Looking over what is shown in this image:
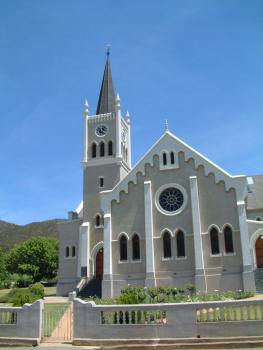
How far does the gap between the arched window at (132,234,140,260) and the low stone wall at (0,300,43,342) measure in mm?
18419

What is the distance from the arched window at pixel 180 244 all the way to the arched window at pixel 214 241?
2.38 meters

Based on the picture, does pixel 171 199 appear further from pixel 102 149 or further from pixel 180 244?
pixel 102 149

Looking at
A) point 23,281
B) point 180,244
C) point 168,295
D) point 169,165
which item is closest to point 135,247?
point 180,244

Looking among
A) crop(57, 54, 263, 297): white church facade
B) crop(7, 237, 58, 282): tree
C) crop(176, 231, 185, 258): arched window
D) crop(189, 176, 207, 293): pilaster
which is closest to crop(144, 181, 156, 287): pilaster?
crop(57, 54, 263, 297): white church facade

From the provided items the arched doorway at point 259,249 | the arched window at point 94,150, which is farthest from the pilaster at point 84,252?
the arched doorway at point 259,249

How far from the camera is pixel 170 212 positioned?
32969 millimetres

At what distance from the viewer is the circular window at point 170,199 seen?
Result: 32938mm

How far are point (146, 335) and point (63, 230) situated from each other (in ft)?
93.4

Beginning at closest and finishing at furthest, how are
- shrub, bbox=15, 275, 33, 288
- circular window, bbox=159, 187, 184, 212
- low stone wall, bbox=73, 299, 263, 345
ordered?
1. low stone wall, bbox=73, 299, 263, 345
2. circular window, bbox=159, 187, 184, 212
3. shrub, bbox=15, 275, 33, 288

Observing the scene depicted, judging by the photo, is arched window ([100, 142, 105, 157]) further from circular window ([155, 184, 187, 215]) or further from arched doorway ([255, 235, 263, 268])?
arched doorway ([255, 235, 263, 268])

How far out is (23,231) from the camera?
5404 inches

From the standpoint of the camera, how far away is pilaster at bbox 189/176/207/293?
2979 centimetres

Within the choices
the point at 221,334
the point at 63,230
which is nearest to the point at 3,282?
the point at 63,230

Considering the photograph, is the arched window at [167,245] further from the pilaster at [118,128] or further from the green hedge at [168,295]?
the pilaster at [118,128]
